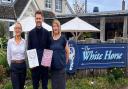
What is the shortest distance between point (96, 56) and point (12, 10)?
24.4m

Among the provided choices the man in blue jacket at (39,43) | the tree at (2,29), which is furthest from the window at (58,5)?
the man in blue jacket at (39,43)

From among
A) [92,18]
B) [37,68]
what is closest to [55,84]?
[37,68]

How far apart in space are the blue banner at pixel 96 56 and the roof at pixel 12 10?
74.3 feet

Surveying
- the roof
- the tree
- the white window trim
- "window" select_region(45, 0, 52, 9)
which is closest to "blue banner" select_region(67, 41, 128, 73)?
the tree

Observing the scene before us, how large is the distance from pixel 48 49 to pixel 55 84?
2.74 feet

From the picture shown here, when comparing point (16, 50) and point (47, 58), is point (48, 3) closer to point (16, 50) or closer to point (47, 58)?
point (16, 50)

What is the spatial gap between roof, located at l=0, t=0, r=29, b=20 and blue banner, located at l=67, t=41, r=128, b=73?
2265 cm

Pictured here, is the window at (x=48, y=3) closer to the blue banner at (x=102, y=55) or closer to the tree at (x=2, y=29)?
the tree at (x=2, y=29)

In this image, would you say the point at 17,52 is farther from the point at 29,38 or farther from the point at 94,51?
the point at 94,51

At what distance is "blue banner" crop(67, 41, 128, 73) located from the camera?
46.6 feet

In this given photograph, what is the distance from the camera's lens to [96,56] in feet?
48.5

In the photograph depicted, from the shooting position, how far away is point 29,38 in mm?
9414

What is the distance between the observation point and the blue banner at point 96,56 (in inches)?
559

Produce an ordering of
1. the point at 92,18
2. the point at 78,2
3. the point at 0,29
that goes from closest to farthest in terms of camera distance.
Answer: the point at 0,29 → the point at 92,18 → the point at 78,2
